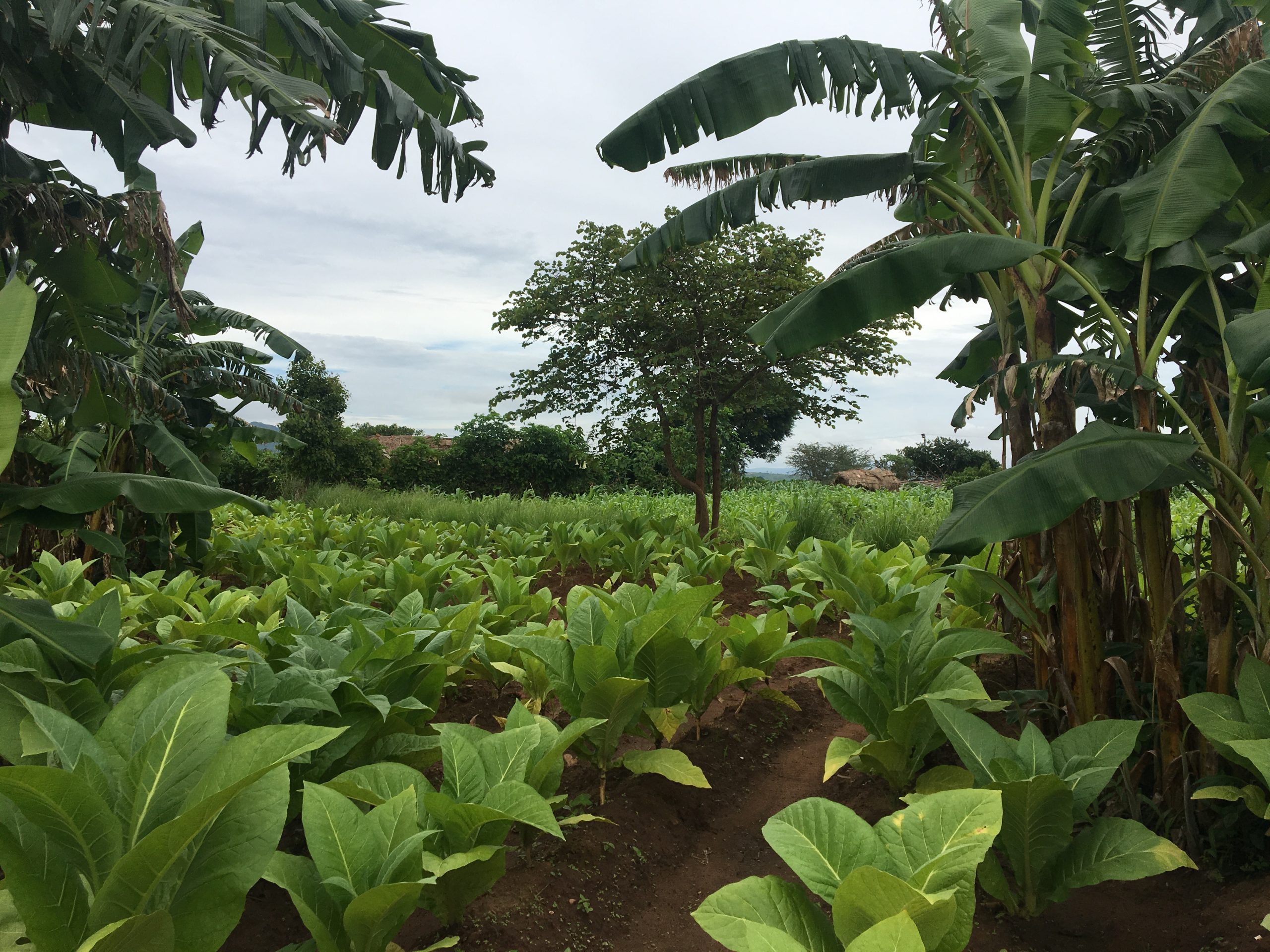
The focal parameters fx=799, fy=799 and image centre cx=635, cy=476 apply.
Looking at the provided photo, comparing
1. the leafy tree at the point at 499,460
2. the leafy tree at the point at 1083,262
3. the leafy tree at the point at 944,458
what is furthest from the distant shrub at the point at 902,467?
the leafy tree at the point at 1083,262

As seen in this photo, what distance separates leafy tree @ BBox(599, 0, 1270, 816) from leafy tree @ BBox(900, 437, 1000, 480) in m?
29.5

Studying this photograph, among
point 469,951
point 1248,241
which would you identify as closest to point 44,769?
point 469,951

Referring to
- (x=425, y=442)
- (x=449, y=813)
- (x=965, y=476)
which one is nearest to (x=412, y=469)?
(x=425, y=442)

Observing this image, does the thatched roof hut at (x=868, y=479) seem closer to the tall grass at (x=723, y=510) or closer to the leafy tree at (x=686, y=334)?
the tall grass at (x=723, y=510)

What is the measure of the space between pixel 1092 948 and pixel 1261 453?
1764 millimetres

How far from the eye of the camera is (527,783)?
8.45 ft

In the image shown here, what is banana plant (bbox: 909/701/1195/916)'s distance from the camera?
2.44m

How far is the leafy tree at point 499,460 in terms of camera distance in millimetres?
22766

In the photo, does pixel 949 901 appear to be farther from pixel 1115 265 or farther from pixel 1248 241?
pixel 1115 265

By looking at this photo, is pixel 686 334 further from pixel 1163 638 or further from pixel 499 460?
pixel 499 460

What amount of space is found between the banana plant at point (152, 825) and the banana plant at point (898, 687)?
2.02 m

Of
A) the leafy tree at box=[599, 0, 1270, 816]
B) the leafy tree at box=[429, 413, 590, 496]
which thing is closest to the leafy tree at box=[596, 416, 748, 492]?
the leafy tree at box=[429, 413, 590, 496]

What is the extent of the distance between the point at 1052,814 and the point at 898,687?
0.83 m

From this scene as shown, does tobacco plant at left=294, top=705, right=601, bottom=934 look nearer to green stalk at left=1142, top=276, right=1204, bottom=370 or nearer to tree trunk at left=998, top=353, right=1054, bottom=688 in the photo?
tree trunk at left=998, top=353, right=1054, bottom=688
